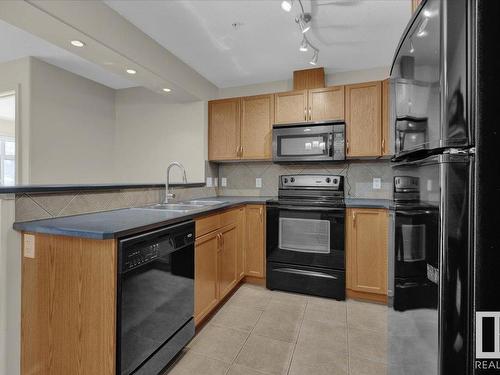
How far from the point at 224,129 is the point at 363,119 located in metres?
1.67

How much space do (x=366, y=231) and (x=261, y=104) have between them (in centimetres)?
190

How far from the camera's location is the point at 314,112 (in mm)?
2965

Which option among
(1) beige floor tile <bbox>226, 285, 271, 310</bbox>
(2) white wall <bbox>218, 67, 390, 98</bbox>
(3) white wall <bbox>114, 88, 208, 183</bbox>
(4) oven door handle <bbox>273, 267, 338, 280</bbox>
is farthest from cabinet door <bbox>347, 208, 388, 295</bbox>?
(3) white wall <bbox>114, 88, 208, 183</bbox>

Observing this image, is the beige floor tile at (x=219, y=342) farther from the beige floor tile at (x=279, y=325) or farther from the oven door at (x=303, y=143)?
the oven door at (x=303, y=143)

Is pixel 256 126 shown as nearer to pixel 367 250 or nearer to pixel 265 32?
pixel 265 32

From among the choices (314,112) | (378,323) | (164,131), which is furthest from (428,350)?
(164,131)

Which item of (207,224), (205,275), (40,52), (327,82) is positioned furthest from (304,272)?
(40,52)

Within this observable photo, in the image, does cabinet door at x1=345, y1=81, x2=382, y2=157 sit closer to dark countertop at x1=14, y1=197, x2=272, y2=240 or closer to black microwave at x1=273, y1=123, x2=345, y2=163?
black microwave at x1=273, y1=123, x2=345, y2=163

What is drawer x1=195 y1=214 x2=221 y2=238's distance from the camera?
76.4 inches

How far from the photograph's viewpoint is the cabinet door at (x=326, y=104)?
Answer: 2866 mm

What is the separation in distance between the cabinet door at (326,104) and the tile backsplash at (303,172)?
0.61 meters

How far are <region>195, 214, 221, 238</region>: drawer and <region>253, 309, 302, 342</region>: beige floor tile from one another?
0.88 meters

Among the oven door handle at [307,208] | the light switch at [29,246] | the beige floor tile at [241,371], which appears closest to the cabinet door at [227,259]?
the oven door handle at [307,208]

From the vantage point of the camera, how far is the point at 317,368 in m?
1.63
